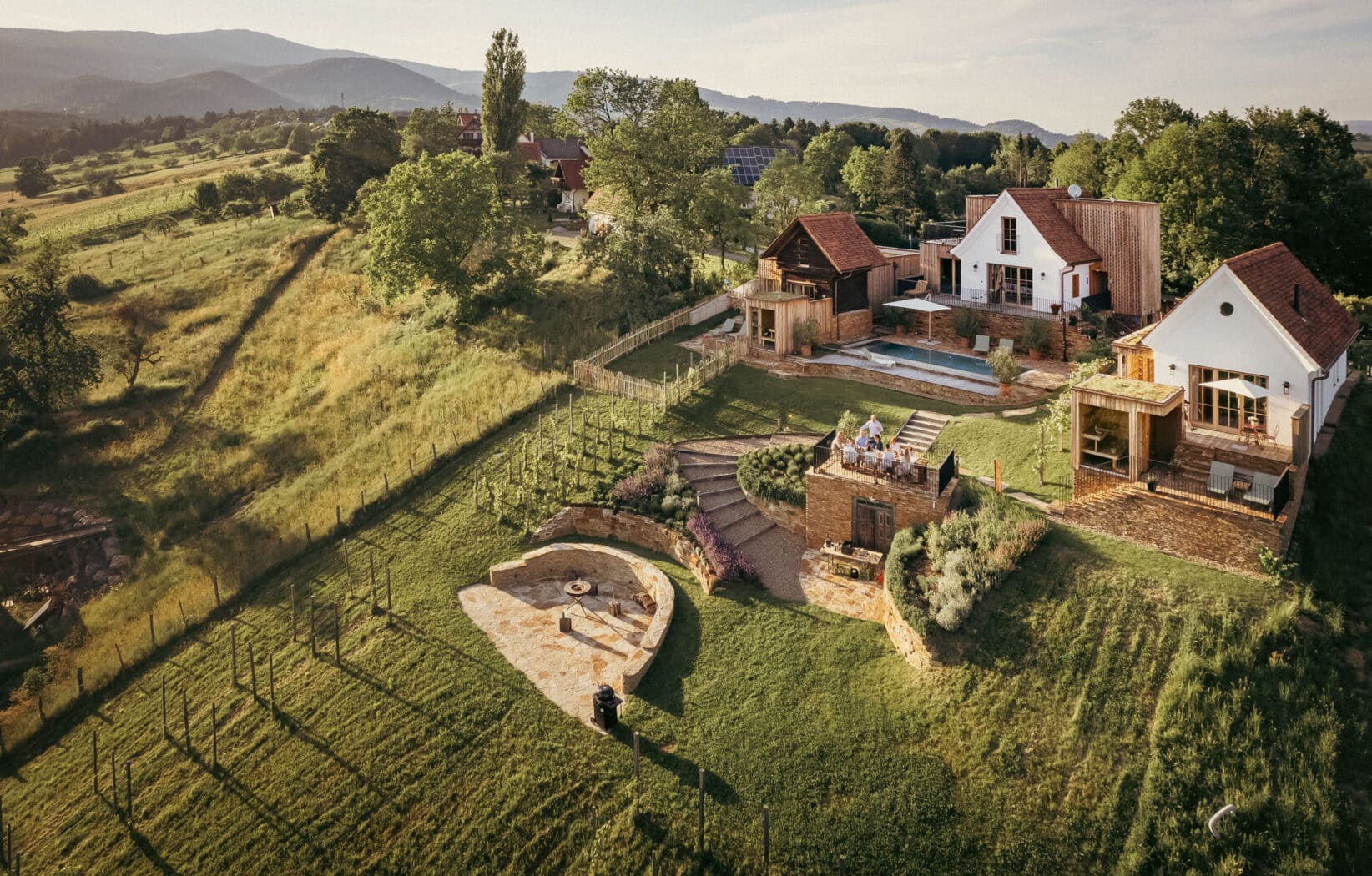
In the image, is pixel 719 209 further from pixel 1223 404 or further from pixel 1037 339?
pixel 1223 404

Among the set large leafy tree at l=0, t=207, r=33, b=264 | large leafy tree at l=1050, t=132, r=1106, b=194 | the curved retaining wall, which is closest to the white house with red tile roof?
the curved retaining wall

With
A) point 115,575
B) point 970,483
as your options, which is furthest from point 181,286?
point 970,483

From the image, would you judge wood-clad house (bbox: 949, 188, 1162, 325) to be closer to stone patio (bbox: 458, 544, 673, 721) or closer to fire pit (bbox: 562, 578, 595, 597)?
stone patio (bbox: 458, 544, 673, 721)

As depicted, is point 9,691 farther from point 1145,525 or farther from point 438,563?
point 1145,525

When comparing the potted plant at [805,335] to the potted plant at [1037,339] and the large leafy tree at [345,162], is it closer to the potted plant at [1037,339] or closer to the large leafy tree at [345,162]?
the potted plant at [1037,339]

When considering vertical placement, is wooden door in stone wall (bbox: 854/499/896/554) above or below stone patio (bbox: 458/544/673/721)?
above

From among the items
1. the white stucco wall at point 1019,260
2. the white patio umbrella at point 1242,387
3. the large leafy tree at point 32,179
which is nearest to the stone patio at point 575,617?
the white patio umbrella at point 1242,387
